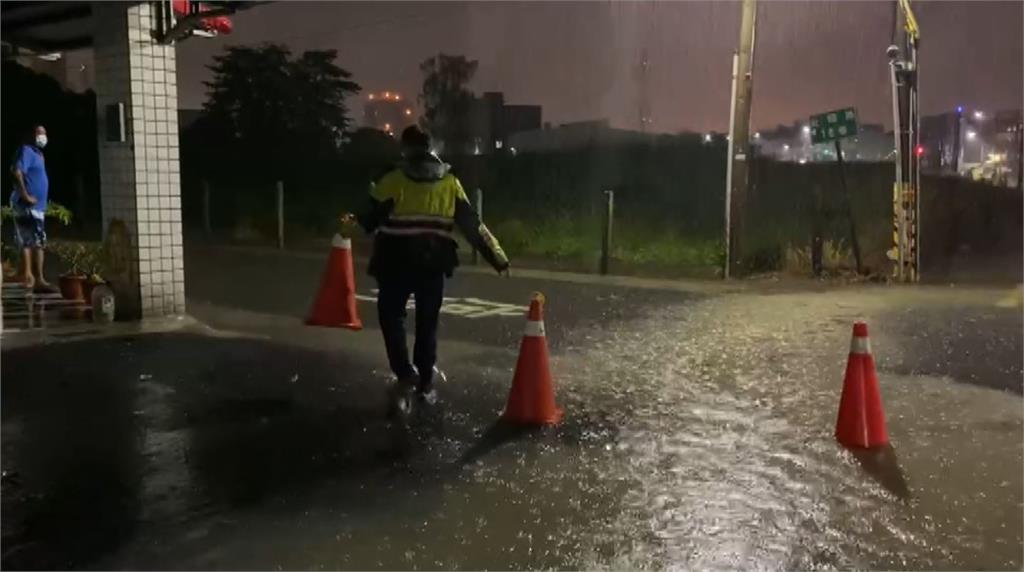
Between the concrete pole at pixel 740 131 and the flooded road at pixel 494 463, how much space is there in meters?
6.40

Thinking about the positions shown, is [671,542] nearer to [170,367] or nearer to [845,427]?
[845,427]

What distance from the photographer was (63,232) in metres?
22.5

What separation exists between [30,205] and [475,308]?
4655mm

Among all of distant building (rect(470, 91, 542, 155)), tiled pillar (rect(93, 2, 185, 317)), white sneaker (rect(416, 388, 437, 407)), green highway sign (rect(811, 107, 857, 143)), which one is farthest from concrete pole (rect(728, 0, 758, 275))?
distant building (rect(470, 91, 542, 155))

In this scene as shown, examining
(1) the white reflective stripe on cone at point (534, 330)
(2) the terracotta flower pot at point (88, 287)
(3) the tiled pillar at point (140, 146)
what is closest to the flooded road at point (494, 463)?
(1) the white reflective stripe on cone at point (534, 330)

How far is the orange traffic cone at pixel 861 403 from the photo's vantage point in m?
5.97

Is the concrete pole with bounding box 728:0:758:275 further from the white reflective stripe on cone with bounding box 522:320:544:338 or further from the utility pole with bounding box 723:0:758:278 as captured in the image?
the white reflective stripe on cone with bounding box 522:320:544:338

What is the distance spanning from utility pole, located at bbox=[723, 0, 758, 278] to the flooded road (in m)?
6.39

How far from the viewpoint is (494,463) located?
549 cm

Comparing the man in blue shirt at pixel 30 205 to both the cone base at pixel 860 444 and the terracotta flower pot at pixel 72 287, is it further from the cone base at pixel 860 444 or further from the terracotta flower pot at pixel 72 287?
the cone base at pixel 860 444

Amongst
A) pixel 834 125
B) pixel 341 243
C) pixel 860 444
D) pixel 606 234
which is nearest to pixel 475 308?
pixel 341 243

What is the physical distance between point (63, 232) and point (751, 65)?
50.1 feet

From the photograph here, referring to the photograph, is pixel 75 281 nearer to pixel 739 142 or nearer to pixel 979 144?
pixel 739 142

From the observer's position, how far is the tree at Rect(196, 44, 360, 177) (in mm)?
33594
